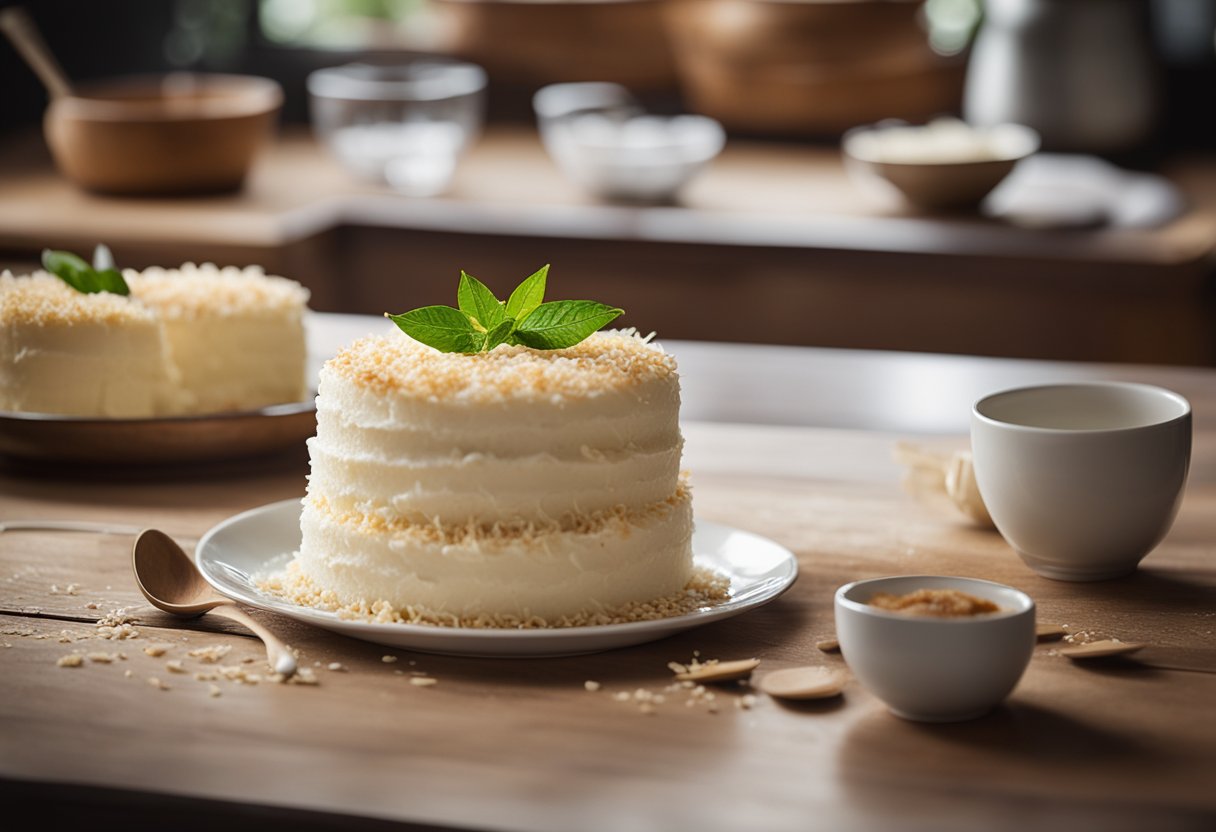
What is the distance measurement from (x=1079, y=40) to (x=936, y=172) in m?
0.46

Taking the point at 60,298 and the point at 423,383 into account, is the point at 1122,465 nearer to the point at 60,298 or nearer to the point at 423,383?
the point at 423,383

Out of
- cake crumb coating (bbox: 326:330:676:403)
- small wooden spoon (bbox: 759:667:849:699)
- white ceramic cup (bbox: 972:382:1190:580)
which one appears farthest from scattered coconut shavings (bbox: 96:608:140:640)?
white ceramic cup (bbox: 972:382:1190:580)

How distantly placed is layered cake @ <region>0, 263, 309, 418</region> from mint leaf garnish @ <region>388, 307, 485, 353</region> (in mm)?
486

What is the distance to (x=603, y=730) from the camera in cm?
102

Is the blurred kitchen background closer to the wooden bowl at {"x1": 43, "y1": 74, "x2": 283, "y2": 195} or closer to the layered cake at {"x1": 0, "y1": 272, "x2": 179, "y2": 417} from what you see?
the wooden bowl at {"x1": 43, "y1": 74, "x2": 283, "y2": 195}

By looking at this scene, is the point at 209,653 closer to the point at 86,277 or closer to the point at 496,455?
the point at 496,455

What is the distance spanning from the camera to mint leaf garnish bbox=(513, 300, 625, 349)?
1251mm

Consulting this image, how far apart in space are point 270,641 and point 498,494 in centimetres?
19

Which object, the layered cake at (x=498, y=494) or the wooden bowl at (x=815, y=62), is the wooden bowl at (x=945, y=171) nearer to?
the wooden bowl at (x=815, y=62)

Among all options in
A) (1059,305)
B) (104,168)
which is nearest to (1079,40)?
(1059,305)

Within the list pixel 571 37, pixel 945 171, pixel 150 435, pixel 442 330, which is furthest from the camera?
pixel 571 37

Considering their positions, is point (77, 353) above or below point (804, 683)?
above

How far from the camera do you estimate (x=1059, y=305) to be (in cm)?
277

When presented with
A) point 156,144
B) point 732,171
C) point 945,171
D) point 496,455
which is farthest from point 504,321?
point 732,171
